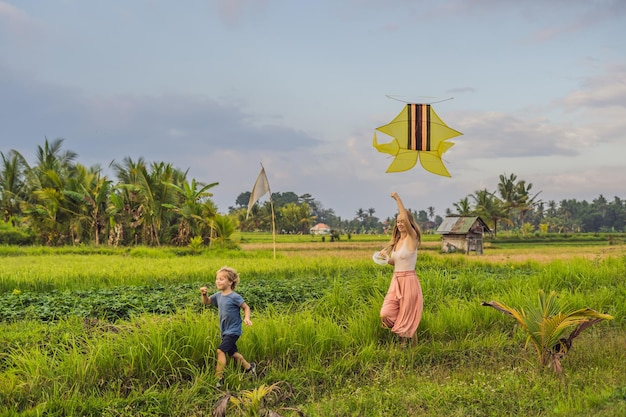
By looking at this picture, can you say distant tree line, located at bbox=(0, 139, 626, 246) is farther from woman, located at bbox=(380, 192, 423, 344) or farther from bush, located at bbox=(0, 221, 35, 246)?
woman, located at bbox=(380, 192, 423, 344)

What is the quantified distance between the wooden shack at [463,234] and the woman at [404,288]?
19053 millimetres

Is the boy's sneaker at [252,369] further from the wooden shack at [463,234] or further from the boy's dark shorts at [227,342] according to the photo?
the wooden shack at [463,234]

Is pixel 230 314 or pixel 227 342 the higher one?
pixel 230 314

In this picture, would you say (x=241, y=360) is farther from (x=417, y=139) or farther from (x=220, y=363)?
(x=417, y=139)

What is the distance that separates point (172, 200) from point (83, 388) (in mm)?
19918

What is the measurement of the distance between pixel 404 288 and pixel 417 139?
97.4 inches

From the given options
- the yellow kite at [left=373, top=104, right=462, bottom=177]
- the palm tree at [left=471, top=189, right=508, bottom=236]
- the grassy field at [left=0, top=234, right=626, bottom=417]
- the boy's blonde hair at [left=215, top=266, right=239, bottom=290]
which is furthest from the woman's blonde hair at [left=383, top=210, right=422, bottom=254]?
the palm tree at [left=471, top=189, right=508, bottom=236]

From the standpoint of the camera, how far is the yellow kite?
7.36 meters

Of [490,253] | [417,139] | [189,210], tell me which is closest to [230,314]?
[417,139]

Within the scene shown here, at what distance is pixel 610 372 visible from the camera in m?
4.97

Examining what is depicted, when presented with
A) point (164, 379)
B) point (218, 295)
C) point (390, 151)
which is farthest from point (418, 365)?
point (390, 151)

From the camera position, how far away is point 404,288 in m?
5.85

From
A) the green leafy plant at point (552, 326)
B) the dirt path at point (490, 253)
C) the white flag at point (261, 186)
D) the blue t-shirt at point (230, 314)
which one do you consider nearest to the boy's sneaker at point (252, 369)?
the blue t-shirt at point (230, 314)

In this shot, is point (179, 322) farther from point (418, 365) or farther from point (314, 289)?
point (314, 289)
